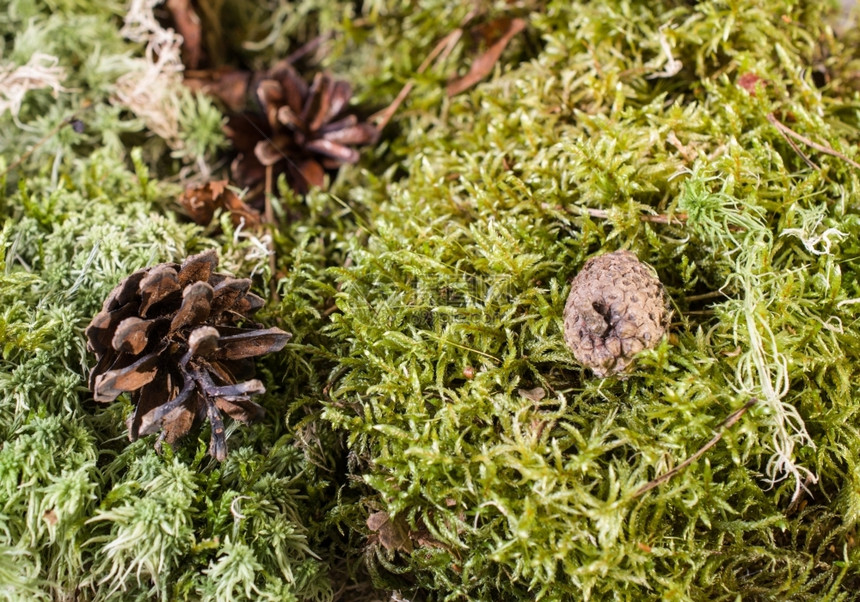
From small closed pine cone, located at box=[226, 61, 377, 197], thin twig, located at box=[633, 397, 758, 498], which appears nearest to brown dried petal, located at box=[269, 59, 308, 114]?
small closed pine cone, located at box=[226, 61, 377, 197]

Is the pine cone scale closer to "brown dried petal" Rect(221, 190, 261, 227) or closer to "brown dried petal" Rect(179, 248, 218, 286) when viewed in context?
"brown dried petal" Rect(221, 190, 261, 227)

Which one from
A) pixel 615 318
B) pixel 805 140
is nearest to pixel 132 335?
pixel 615 318

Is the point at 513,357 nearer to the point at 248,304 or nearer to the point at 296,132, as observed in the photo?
the point at 248,304

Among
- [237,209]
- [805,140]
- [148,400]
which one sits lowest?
[148,400]

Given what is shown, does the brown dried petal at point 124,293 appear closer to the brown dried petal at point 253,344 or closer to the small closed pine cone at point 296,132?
the brown dried petal at point 253,344

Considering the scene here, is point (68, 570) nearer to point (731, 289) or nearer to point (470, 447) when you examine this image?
point (470, 447)

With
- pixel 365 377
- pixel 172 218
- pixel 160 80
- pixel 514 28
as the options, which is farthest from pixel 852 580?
pixel 160 80

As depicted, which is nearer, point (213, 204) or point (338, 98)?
point (213, 204)
